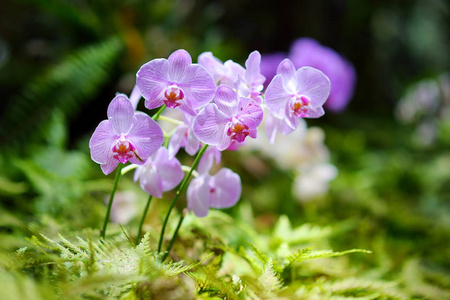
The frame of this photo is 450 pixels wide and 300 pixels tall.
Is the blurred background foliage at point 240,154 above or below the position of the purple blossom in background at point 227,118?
above

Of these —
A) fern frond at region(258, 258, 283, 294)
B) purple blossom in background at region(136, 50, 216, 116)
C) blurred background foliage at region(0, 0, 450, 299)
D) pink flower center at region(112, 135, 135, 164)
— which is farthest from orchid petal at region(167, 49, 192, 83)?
blurred background foliage at region(0, 0, 450, 299)

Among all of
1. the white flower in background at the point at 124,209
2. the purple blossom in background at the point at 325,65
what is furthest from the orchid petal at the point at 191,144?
A: the purple blossom in background at the point at 325,65

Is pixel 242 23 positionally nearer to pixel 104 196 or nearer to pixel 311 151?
pixel 311 151

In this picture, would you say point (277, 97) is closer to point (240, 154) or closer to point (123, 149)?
point (123, 149)

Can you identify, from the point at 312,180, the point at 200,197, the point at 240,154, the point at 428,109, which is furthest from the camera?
the point at 428,109

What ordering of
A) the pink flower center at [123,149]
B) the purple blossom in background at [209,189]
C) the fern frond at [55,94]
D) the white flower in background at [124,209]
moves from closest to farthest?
the pink flower center at [123,149] → the purple blossom in background at [209,189] → the white flower in background at [124,209] → the fern frond at [55,94]

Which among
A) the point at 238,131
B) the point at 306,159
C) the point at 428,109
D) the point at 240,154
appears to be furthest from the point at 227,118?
the point at 428,109

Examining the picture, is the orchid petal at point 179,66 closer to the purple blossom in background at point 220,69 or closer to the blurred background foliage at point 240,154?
the purple blossom in background at point 220,69
